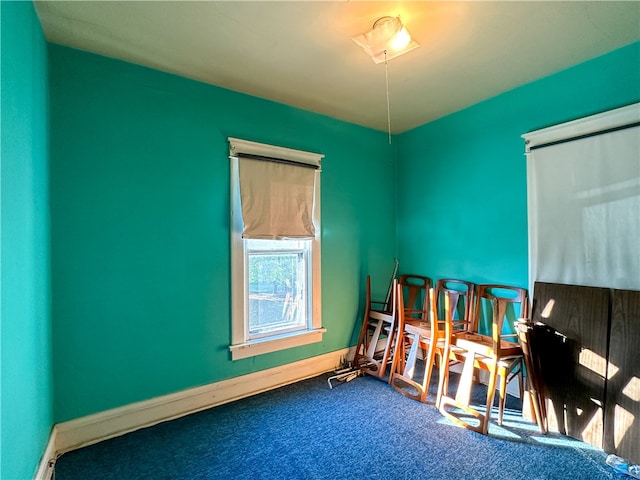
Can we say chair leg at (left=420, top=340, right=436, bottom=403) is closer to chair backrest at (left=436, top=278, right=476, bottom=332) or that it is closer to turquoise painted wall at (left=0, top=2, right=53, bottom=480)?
chair backrest at (left=436, top=278, right=476, bottom=332)

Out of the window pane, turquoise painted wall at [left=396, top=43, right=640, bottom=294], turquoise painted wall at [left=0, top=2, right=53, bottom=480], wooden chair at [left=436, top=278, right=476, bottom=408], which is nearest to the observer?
turquoise painted wall at [left=0, top=2, right=53, bottom=480]

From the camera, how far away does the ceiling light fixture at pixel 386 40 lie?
183cm

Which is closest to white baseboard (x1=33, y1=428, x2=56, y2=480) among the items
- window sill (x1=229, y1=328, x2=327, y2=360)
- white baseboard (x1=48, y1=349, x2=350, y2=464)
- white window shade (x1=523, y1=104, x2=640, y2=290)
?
white baseboard (x1=48, y1=349, x2=350, y2=464)

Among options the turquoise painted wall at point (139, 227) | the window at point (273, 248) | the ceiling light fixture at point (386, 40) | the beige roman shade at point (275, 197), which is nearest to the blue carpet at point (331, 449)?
the turquoise painted wall at point (139, 227)

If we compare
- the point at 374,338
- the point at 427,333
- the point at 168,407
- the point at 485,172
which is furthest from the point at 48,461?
the point at 485,172

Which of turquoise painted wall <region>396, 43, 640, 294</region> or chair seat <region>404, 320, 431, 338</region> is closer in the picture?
turquoise painted wall <region>396, 43, 640, 294</region>

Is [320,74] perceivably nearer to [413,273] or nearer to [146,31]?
[146,31]

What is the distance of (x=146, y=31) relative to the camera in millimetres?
1929

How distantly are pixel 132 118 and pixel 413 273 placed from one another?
3037 mm

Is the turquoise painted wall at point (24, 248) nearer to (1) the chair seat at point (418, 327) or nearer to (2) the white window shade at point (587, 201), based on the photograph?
(1) the chair seat at point (418, 327)

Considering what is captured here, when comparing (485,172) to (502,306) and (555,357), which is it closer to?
(502,306)

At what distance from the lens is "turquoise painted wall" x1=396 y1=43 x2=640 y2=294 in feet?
7.54

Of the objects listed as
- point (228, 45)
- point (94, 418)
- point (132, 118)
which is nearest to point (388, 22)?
point (228, 45)

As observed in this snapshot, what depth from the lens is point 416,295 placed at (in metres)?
3.54
